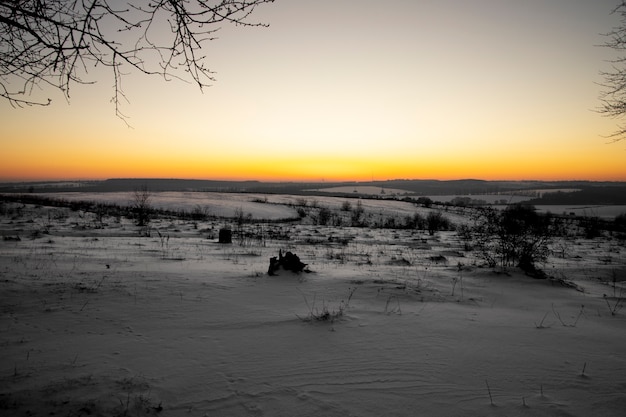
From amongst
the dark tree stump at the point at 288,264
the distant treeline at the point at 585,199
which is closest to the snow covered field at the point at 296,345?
the dark tree stump at the point at 288,264

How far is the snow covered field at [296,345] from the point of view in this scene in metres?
2.14

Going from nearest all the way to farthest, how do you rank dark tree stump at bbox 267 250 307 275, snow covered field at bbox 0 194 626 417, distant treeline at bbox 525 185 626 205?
snow covered field at bbox 0 194 626 417
dark tree stump at bbox 267 250 307 275
distant treeline at bbox 525 185 626 205

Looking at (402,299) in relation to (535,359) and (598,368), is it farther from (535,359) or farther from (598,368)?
(598,368)

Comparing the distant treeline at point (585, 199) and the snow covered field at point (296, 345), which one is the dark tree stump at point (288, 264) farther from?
the distant treeline at point (585, 199)

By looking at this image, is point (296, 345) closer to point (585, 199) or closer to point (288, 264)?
point (288, 264)

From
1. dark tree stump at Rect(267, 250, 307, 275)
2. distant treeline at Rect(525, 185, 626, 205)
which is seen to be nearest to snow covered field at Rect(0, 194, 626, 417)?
dark tree stump at Rect(267, 250, 307, 275)

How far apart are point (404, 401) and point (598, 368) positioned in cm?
174

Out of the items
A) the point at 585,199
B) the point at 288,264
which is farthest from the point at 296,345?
the point at 585,199

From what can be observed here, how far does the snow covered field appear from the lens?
7.02 feet

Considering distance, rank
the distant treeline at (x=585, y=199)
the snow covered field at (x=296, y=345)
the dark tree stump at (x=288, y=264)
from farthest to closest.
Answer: the distant treeline at (x=585, y=199)
the dark tree stump at (x=288, y=264)
the snow covered field at (x=296, y=345)

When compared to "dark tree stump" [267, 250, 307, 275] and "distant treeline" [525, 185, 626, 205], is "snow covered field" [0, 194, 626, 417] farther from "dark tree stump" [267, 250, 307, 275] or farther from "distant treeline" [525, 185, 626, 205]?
"distant treeline" [525, 185, 626, 205]

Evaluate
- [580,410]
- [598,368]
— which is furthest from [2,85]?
[598,368]

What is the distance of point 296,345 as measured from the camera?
2953 mm

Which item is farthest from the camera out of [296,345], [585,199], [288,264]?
[585,199]
